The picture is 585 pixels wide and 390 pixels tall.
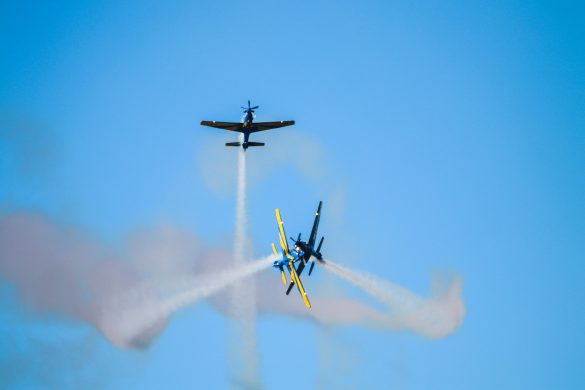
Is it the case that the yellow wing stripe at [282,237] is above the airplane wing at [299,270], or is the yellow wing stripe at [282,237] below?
above

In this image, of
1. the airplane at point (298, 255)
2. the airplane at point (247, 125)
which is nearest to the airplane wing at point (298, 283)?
the airplane at point (298, 255)

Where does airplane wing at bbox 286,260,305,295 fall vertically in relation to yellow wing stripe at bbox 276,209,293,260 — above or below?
below

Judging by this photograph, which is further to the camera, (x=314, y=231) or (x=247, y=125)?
(x=247, y=125)

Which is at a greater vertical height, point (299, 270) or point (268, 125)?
point (268, 125)

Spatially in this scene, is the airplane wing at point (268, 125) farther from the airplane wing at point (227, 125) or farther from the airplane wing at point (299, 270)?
the airplane wing at point (299, 270)

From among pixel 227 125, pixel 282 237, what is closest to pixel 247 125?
pixel 227 125

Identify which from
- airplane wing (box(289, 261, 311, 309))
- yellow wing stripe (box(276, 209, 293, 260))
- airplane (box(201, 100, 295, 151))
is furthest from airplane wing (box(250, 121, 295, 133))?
airplane wing (box(289, 261, 311, 309))

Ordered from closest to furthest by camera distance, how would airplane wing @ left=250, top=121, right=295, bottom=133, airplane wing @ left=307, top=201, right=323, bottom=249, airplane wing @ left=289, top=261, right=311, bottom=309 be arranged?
airplane wing @ left=307, top=201, right=323, bottom=249 → airplane wing @ left=289, top=261, right=311, bottom=309 → airplane wing @ left=250, top=121, right=295, bottom=133

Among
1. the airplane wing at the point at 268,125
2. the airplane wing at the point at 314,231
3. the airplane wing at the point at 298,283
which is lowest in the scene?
the airplane wing at the point at 298,283

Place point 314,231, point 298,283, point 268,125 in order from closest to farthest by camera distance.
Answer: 1. point 314,231
2. point 298,283
3. point 268,125

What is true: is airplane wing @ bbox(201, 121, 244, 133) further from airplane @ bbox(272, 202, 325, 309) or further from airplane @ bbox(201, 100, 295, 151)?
airplane @ bbox(272, 202, 325, 309)

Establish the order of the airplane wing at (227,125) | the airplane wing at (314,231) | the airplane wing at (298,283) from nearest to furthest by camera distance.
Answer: the airplane wing at (314,231) → the airplane wing at (298,283) → the airplane wing at (227,125)

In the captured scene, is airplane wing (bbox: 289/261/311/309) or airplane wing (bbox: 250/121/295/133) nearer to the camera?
airplane wing (bbox: 289/261/311/309)

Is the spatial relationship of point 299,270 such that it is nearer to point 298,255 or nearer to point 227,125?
point 298,255
